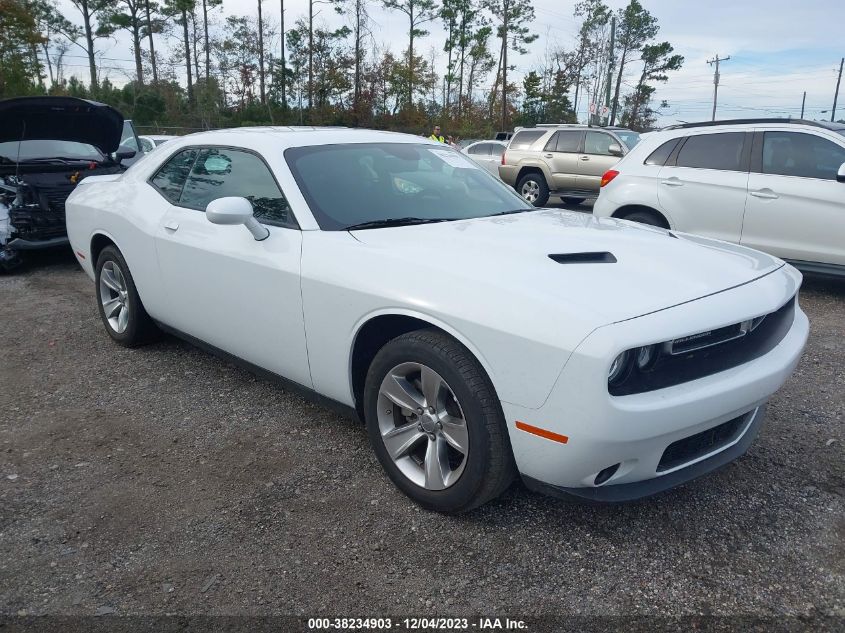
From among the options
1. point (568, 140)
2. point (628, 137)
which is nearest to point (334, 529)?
point (568, 140)

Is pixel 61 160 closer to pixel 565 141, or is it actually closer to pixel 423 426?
pixel 423 426

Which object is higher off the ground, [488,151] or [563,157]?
[488,151]

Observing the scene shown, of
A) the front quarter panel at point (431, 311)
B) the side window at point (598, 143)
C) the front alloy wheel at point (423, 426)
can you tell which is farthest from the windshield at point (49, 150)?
the side window at point (598, 143)

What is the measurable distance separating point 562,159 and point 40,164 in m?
9.25

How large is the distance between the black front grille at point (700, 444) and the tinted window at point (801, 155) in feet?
14.5

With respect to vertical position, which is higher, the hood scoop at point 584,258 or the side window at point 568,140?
the side window at point 568,140

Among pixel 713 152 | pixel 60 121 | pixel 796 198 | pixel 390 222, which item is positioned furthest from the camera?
pixel 60 121

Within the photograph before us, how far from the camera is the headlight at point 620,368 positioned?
6.65ft

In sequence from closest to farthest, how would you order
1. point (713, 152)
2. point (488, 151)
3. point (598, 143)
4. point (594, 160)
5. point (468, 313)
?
point (468, 313), point (713, 152), point (594, 160), point (598, 143), point (488, 151)

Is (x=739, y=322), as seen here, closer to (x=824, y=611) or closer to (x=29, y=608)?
(x=824, y=611)

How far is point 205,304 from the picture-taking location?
11.6 ft

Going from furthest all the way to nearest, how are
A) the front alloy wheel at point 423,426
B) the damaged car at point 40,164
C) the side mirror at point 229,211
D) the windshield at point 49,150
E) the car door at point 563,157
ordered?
the car door at point 563,157
the windshield at point 49,150
the damaged car at point 40,164
the side mirror at point 229,211
the front alloy wheel at point 423,426

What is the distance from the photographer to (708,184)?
20.8ft

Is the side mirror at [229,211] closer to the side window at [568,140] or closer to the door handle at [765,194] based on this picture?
the door handle at [765,194]
